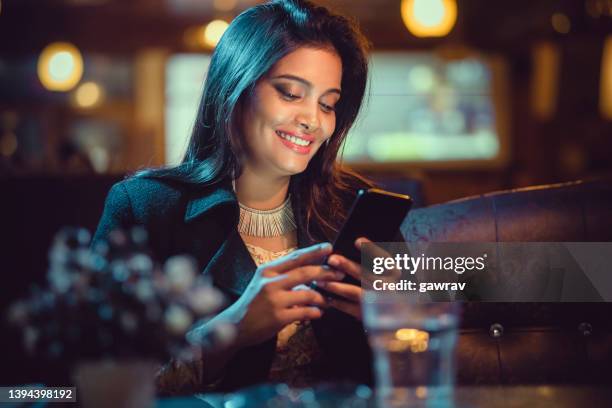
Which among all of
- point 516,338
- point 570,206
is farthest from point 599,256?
point 516,338

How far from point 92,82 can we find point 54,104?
17.1 inches

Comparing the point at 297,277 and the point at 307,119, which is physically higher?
the point at 307,119

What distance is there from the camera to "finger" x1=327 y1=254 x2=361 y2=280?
1.33 meters

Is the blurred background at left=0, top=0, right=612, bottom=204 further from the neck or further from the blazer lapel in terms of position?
the blazer lapel

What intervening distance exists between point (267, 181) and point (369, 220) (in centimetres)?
49

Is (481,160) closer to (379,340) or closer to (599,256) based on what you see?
(599,256)

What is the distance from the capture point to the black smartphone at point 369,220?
54.4 inches

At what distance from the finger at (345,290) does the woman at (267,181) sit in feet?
0.73

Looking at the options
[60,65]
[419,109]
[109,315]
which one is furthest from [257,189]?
[419,109]

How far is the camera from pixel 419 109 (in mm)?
7480

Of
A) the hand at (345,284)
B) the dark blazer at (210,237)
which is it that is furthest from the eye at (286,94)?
the hand at (345,284)

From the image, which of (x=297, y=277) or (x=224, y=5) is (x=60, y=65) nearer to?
(x=224, y=5)

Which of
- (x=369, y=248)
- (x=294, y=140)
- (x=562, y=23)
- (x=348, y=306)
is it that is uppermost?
(x=562, y=23)

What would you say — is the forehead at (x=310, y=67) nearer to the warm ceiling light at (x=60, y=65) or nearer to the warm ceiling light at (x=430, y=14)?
the warm ceiling light at (x=430, y=14)
